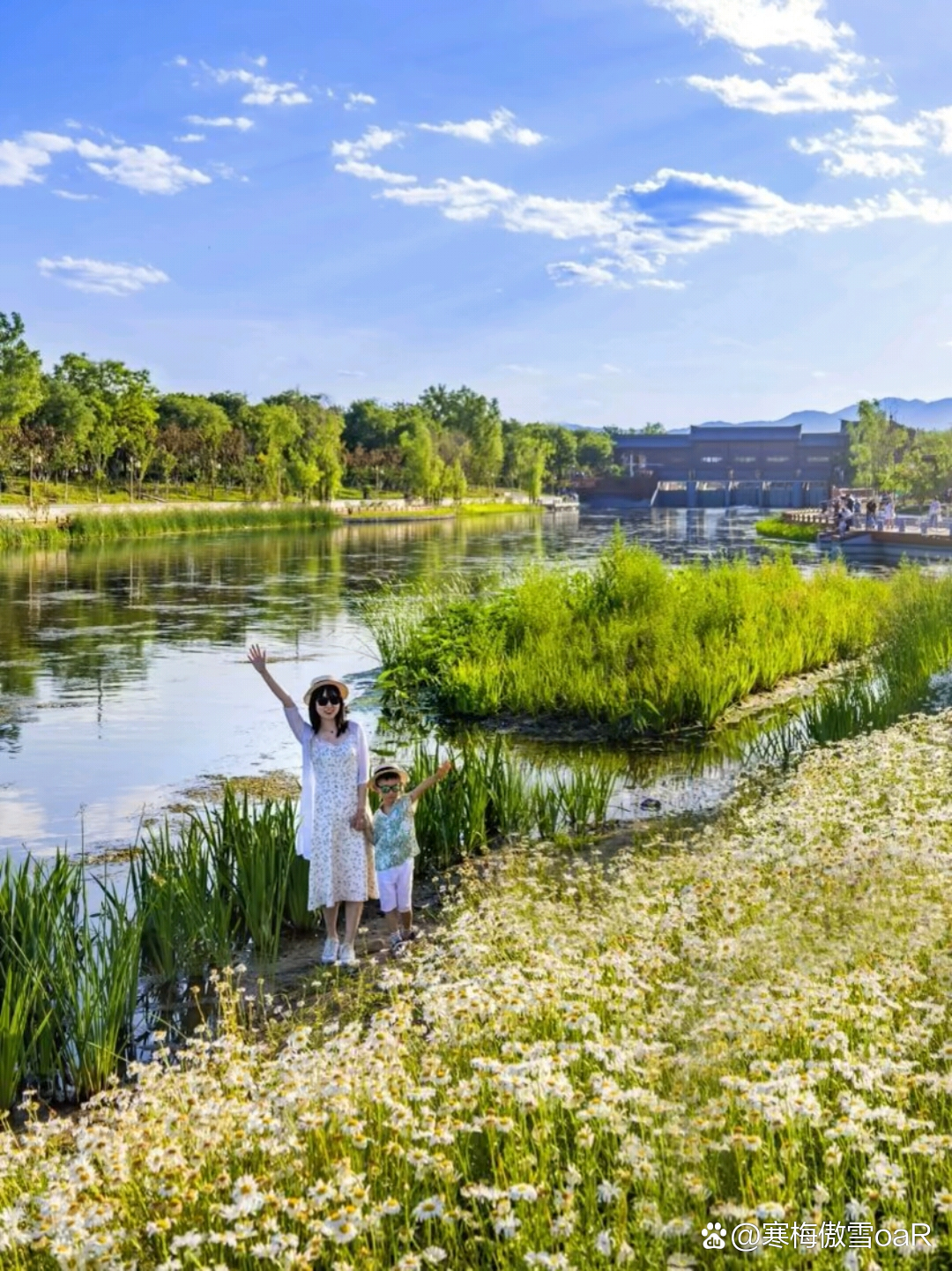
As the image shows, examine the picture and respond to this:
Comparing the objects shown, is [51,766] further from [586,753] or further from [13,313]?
[13,313]

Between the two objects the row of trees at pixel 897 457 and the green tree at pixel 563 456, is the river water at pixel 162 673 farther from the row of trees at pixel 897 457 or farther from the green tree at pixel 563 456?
the green tree at pixel 563 456

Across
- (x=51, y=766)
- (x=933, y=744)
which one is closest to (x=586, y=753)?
(x=933, y=744)

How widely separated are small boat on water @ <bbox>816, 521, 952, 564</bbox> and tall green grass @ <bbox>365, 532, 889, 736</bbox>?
19514 millimetres

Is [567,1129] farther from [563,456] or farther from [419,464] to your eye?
[563,456]

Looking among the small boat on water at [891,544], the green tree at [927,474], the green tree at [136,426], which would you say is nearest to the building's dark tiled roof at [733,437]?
the green tree at [927,474]

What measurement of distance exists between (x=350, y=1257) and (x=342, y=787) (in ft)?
13.2

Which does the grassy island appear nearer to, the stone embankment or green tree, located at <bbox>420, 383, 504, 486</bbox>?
the stone embankment

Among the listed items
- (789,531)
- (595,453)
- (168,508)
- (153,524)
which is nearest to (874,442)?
(595,453)

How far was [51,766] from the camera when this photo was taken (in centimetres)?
1384

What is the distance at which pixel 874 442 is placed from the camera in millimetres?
116062

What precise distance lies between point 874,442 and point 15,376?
82588mm

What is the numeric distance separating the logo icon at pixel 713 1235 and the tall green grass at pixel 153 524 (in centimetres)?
4771

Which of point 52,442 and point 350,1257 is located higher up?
point 52,442

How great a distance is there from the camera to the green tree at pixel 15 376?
5625 cm
